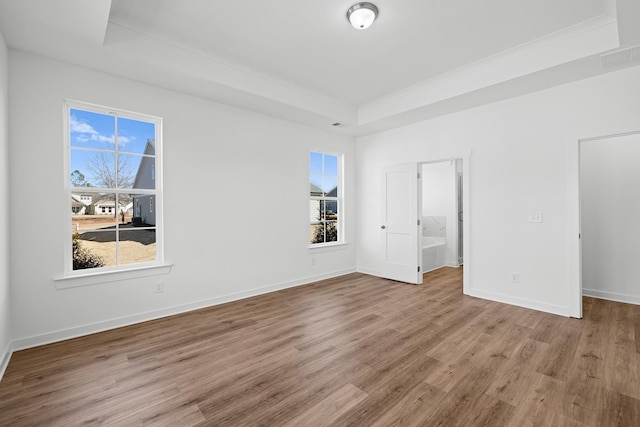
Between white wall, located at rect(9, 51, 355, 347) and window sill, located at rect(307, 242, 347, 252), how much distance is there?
8 cm

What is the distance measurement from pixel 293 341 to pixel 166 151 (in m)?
2.69

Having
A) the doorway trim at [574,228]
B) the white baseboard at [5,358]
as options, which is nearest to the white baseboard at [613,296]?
the doorway trim at [574,228]

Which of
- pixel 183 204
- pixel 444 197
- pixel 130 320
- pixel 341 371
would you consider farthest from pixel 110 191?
pixel 444 197

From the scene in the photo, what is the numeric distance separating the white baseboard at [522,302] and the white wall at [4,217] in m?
5.22

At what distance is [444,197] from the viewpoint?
6.70 m

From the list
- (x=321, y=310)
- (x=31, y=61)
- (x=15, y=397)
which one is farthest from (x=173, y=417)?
(x=31, y=61)

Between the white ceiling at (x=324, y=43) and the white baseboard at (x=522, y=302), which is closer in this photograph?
the white ceiling at (x=324, y=43)

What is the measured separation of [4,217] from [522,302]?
18.6 feet

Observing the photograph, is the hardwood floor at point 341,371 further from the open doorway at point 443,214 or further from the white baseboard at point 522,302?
the open doorway at point 443,214

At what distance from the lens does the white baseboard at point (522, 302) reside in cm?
356

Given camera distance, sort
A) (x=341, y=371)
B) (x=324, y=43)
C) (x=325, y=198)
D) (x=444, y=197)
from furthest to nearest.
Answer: (x=444, y=197) < (x=325, y=198) < (x=324, y=43) < (x=341, y=371)

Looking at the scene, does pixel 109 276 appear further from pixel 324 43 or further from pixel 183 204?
pixel 324 43

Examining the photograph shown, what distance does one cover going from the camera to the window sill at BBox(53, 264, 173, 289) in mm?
2969

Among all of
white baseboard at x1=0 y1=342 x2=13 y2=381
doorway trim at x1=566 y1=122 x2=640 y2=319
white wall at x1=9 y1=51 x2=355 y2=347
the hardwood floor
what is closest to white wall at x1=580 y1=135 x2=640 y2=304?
the hardwood floor
